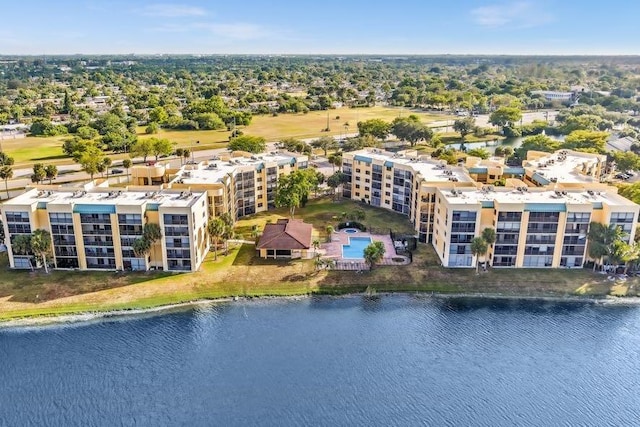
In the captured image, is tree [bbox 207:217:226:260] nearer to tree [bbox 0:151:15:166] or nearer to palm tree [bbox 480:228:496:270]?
palm tree [bbox 480:228:496:270]

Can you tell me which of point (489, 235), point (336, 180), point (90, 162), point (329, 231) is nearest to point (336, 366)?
point (489, 235)

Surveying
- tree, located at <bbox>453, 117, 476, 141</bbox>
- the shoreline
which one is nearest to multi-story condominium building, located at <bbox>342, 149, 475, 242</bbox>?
the shoreline

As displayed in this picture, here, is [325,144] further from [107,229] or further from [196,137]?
[107,229]

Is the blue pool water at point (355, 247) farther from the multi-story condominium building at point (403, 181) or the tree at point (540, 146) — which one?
the tree at point (540, 146)

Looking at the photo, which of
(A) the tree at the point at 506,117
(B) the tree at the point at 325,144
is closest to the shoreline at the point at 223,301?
(B) the tree at the point at 325,144

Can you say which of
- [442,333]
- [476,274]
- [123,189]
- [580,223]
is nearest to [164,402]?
[442,333]
